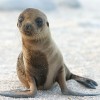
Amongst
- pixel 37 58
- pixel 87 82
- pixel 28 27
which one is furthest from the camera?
pixel 87 82

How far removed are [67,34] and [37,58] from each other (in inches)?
248

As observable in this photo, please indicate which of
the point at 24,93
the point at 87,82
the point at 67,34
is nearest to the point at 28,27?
the point at 24,93

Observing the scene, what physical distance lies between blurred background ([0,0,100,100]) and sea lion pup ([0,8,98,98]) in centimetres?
46

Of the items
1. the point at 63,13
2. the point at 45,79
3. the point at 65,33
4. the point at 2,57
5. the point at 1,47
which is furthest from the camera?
the point at 63,13

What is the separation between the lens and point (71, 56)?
331 inches

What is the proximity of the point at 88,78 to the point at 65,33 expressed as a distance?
18.1ft

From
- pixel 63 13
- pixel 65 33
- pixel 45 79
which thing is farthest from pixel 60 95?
pixel 63 13

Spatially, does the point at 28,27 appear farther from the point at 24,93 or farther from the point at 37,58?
the point at 24,93

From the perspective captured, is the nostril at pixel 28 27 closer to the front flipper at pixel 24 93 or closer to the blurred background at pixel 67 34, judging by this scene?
the front flipper at pixel 24 93

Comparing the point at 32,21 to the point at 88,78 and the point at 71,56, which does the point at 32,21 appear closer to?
the point at 88,78

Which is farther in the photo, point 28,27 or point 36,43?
point 36,43

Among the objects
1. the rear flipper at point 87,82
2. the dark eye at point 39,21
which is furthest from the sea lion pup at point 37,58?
the rear flipper at point 87,82

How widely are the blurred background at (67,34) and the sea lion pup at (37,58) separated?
46 cm

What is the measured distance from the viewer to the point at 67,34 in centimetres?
1148
